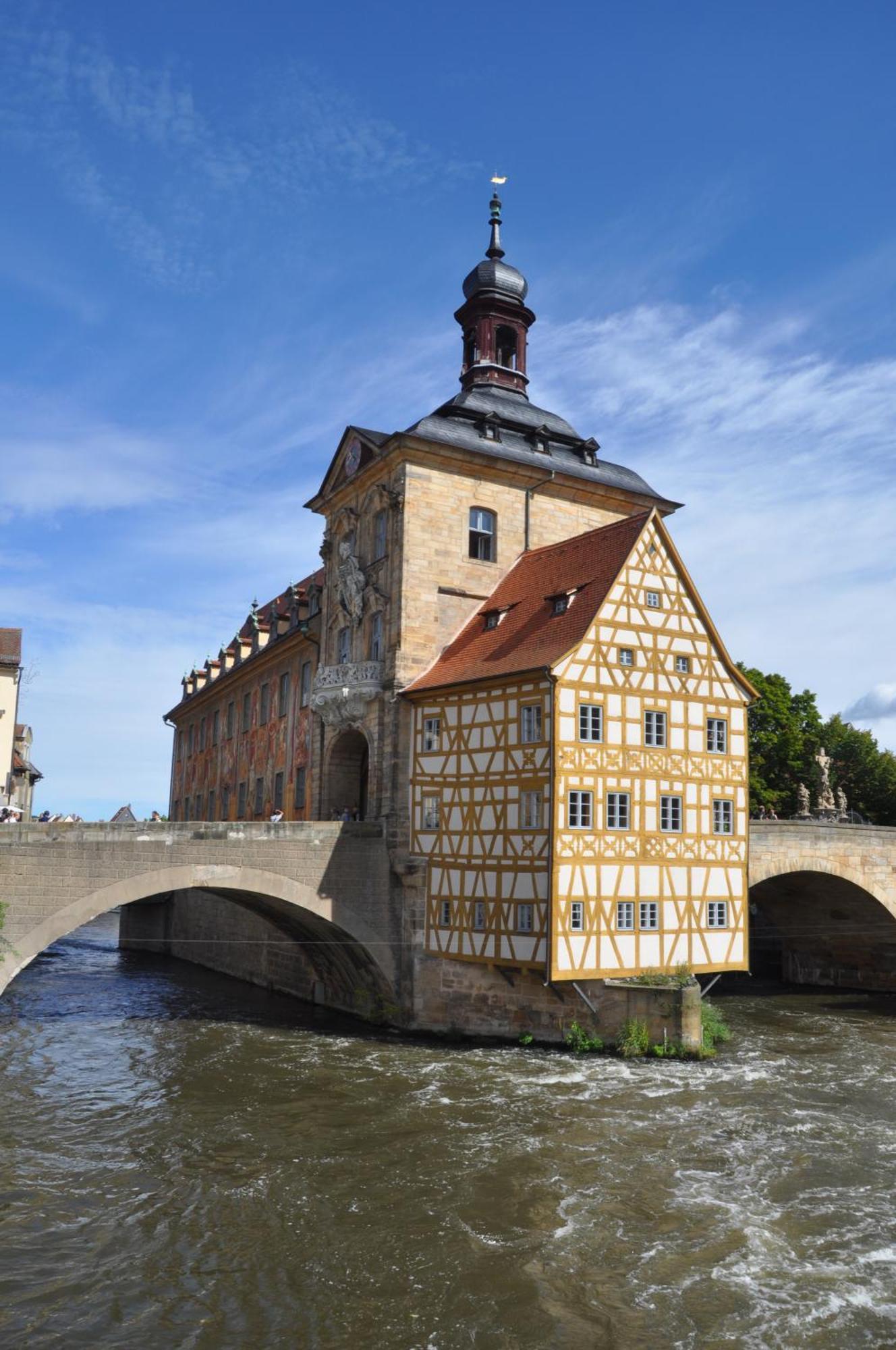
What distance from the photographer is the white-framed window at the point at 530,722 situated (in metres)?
24.1

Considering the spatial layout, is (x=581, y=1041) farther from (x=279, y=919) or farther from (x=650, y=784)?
(x=279, y=919)

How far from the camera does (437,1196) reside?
15.1 meters

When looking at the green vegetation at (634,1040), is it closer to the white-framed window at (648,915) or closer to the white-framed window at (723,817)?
the white-framed window at (648,915)

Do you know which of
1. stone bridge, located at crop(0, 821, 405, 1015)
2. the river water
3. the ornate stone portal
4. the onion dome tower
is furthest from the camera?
the onion dome tower

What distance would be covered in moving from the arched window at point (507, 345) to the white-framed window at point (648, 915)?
18.8m

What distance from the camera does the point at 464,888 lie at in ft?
84.1

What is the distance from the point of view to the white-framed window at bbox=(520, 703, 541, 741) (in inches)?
948

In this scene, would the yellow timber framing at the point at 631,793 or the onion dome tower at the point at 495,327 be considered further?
the onion dome tower at the point at 495,327

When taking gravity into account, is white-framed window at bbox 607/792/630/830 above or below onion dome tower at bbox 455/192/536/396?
below

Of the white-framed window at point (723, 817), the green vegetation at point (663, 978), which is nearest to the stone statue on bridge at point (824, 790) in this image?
the white-framed window at point (723, 817)

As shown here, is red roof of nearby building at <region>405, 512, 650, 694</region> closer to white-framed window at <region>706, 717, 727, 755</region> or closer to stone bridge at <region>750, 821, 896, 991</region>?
white-framed window at <region>706, 717, 727, 755</region>

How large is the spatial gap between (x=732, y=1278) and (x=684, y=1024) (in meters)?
10.8

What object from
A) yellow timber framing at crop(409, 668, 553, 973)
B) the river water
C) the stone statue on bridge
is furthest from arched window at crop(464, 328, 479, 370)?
the stone statue on bridge

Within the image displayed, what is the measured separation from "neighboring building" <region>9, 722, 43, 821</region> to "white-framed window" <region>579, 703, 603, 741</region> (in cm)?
3329
